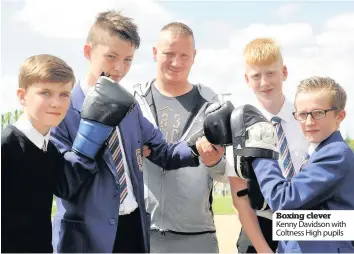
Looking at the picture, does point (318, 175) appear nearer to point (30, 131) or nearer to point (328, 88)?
point (328, 88)

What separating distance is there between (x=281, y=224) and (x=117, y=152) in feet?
3.76

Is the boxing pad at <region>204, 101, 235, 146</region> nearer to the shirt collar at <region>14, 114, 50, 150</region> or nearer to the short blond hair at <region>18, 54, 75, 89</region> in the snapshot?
the short blond hair at <region>18, 54, 75, 89</region>

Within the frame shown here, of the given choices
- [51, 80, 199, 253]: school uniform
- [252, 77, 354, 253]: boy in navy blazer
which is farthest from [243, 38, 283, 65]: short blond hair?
[51, 80, 199, 253]: school uniform

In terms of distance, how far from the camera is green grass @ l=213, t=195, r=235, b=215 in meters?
22.3

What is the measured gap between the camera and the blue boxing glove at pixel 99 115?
123 inches

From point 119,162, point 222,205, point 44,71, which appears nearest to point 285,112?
point 119,162

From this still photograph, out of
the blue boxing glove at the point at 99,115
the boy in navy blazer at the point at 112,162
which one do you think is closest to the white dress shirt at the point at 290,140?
the boy in navy blazer at the point at 112,162

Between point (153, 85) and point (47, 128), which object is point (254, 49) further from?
point (47, 128)

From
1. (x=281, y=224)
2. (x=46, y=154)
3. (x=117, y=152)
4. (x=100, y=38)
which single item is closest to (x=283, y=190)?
(x=281, y=224)

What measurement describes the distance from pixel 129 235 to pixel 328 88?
160 centimetres

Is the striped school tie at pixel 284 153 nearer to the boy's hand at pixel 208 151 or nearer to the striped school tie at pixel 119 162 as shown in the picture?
the boy's hand at pixel 208 151

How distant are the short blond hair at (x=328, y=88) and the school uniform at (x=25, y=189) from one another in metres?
1.65

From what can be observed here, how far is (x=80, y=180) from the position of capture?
3098mm
